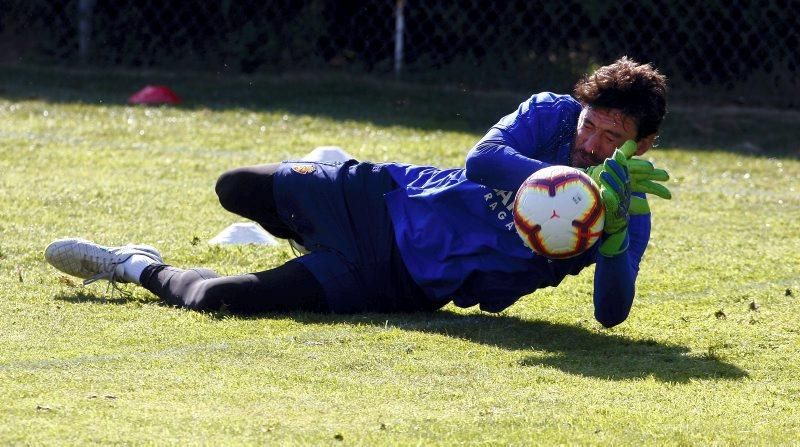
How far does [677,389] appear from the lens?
4.68m

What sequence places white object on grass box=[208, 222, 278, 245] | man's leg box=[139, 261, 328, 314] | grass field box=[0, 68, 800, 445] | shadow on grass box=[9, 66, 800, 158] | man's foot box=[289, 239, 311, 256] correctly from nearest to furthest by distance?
grass field box=[0, 68, 800, 445] < man's leg box=[139, 261, 328, 314] < man's foot box=[289, 239, 311, 256] < white object on grass box=[208, 222, 278, 245] < shadow on grass box=[9, 66, 800, 158]

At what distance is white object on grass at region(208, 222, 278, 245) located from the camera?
7262 mm

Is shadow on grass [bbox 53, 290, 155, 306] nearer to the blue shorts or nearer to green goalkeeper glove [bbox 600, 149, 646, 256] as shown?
the blue shorts

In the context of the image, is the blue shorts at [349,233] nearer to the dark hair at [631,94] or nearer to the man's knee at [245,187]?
the man's knee at [245,187]

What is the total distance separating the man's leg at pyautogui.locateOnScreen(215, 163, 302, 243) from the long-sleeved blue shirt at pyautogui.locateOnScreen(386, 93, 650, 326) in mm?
621

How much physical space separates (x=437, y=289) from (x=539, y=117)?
0.81 m

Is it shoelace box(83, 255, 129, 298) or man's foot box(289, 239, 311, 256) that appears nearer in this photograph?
shoelace box(83, 255, 129, 298)

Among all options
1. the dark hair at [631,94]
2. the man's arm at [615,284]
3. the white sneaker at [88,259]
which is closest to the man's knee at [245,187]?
the white sneaker at [88,259]

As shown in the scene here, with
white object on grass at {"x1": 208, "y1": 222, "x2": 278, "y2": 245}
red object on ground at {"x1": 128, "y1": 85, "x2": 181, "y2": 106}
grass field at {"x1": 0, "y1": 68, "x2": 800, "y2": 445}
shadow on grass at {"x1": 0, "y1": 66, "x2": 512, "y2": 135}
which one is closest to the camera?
grass field at {"x1": 0, "y1": 68, "x2": 800, "y2": 445}

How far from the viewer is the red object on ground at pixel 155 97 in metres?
12.5

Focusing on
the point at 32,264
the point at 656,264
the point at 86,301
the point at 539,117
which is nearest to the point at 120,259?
the point at 86,301

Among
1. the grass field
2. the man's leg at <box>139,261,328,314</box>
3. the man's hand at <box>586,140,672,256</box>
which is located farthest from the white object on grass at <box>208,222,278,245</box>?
the man's hand at <box>586,140,672,256</box>

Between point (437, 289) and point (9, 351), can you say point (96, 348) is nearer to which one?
point (9, 351)

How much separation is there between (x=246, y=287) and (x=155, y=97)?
7.19 m
